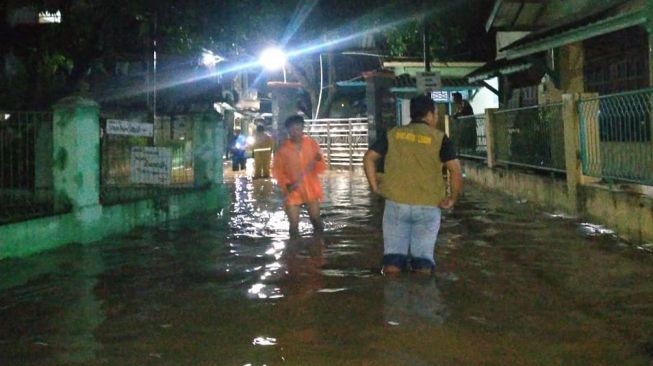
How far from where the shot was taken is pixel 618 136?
30.0 ft

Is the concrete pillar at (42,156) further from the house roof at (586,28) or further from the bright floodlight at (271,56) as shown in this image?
the bright floodlight at (271,56)

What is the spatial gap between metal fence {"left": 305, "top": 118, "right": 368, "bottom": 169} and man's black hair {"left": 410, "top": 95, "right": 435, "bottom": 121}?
17.8 metres

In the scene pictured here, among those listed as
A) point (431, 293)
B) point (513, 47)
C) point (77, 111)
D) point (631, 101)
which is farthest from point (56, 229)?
point (513, 47)

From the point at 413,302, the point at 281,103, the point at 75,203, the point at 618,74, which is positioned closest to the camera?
the point at 413,302

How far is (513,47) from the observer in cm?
1501

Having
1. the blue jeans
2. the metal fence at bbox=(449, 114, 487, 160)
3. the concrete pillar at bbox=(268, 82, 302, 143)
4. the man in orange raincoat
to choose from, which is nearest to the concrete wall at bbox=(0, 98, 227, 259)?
the man in orange raincoat

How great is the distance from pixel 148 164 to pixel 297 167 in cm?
301

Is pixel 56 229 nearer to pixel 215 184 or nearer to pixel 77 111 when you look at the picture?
pixel 77 111

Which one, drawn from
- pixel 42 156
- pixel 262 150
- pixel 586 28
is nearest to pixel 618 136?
pixel 586 28

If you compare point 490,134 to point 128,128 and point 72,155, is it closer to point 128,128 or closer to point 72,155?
point 128,128

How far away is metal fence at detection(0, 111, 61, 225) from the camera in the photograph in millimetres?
8984

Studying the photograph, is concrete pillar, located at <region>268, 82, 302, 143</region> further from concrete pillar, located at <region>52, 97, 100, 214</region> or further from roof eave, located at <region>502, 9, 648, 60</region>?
concrete pillar, located at <region>52, 97, 100, 214</region>

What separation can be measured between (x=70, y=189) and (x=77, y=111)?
0.97 metres

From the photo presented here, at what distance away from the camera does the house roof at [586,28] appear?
11218 mm
